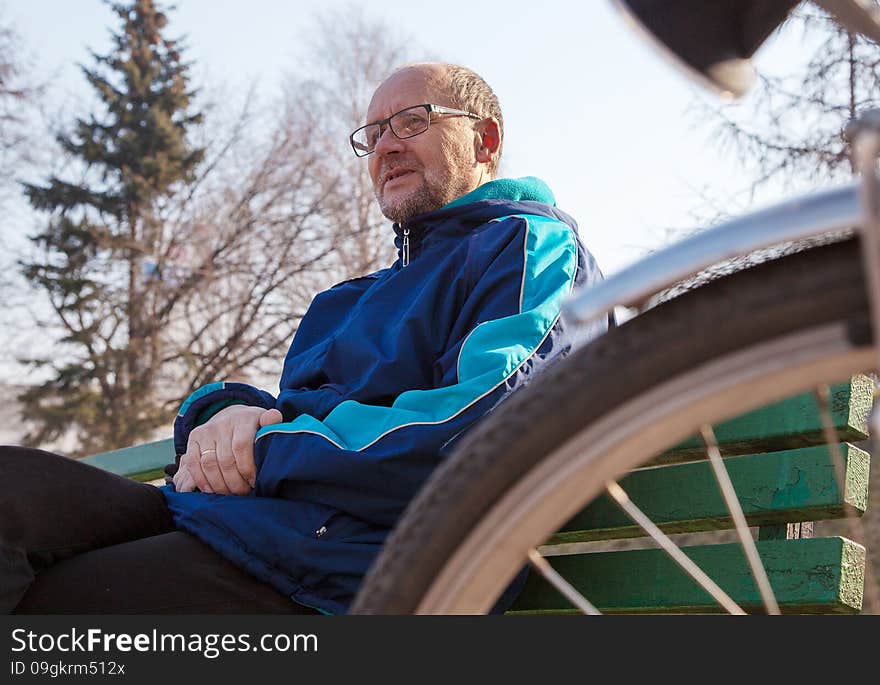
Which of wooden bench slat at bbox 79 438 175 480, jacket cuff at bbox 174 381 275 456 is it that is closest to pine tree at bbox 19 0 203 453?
wooden bench slat at bbox 79 438 175 480

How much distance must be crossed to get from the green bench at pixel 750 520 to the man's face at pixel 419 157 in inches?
38.0

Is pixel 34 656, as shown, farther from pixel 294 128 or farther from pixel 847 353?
pixel 294 128

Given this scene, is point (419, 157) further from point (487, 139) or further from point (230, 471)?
point (230, 471)

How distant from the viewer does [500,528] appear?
0.84 m

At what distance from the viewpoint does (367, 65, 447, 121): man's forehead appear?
277cm

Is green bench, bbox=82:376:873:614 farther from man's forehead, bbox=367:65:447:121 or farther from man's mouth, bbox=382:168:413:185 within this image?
man's forehead, bbox=367:65:447:121

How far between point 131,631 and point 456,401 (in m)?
0.84

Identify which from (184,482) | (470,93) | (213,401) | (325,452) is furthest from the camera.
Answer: (470,93)

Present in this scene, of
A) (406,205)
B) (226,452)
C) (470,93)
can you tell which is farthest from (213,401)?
(470,93)

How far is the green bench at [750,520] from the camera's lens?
1710mm

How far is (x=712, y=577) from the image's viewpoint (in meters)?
1.79

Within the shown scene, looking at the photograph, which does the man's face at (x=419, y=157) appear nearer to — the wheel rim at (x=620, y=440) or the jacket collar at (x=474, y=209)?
the jacket collar at (x=474, y=209)

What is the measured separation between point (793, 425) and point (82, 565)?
4.11ft

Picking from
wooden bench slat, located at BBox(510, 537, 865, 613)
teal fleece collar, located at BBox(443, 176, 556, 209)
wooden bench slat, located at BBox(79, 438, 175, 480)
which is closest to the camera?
wooden bench slat, located at BBox(510, 537, 865, 613)
